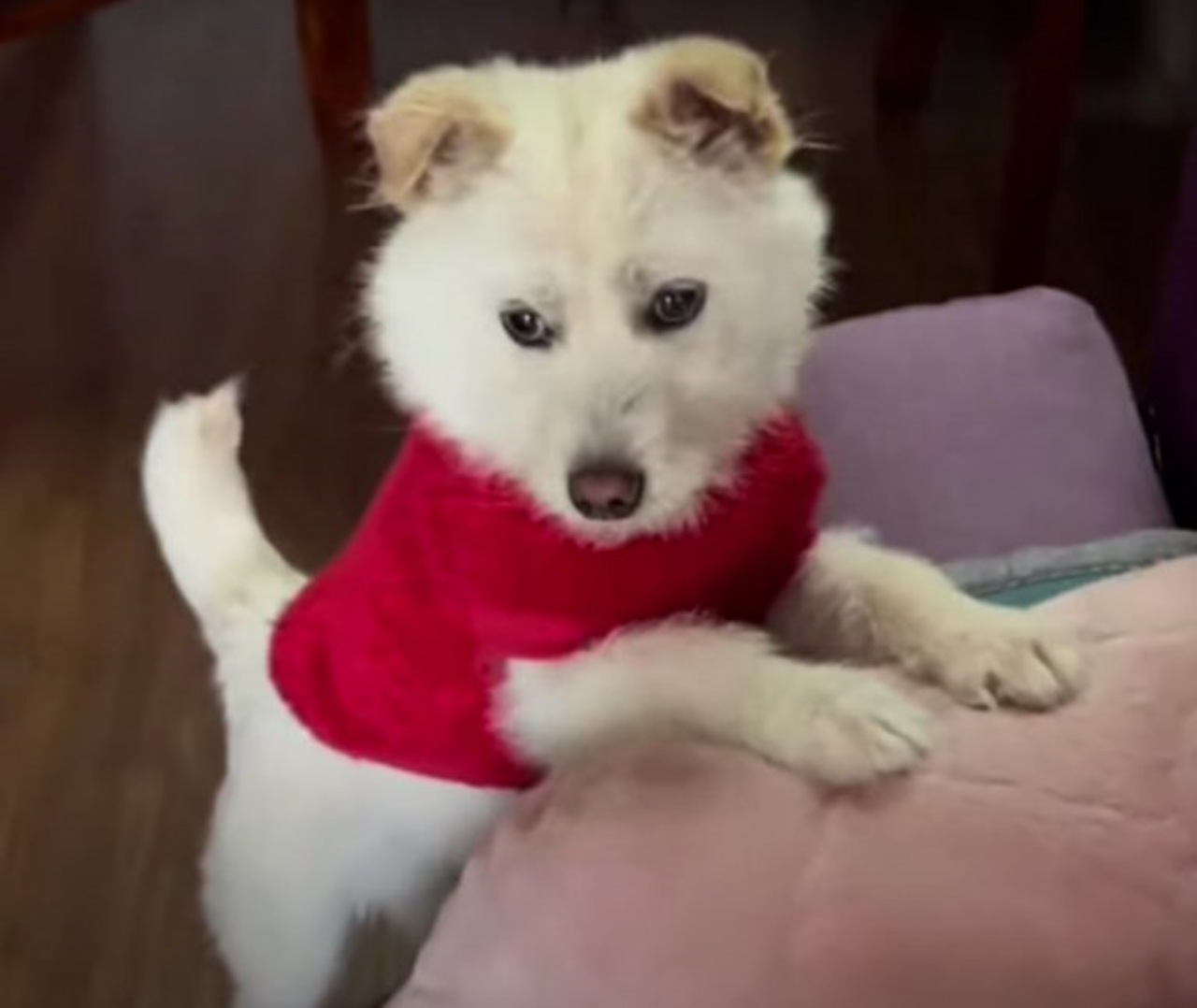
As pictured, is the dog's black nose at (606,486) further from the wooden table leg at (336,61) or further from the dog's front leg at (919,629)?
the wooden table leg at (336,61)

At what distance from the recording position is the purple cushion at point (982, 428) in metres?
1.37

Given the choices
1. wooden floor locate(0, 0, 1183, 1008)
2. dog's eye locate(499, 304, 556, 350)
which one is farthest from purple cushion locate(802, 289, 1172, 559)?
wooden floor locate(0, 0, 1183, 1008)

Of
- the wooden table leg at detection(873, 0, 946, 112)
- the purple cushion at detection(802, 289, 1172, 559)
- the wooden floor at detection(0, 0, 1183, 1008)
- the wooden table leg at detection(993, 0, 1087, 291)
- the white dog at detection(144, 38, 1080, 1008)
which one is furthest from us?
the wooden table leg at detection(873, 0, 946, 112)

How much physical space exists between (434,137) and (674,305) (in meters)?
0.14

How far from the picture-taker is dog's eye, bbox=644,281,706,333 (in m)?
1.04

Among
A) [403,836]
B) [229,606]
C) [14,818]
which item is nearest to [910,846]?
[403,836]

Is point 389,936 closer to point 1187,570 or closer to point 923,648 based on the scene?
point 923,648

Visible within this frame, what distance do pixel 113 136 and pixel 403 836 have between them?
5.12 feet

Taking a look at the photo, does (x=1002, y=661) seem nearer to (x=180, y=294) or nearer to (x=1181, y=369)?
(x=1181, y=369)

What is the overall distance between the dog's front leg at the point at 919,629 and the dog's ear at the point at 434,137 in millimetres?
313

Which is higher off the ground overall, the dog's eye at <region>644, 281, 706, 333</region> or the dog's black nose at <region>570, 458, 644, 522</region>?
the dog's eye at <region>644, 281, 706, 333</region>

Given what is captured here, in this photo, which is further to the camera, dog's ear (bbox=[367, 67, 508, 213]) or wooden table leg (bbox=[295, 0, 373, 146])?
wooden table leg (bbox=[295, 0, 373, 146])

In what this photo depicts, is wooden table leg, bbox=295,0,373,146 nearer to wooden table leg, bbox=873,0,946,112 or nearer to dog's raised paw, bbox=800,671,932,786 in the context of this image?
wooden table leg, bbox=873,0,946,112

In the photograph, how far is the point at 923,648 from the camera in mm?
1144
